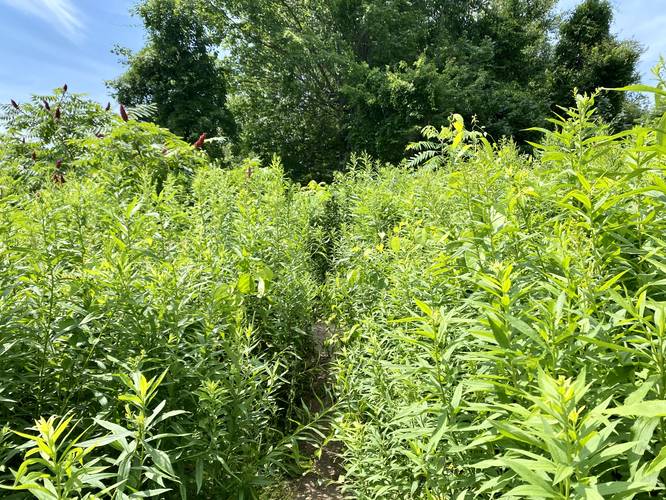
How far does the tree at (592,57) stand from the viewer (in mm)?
23094

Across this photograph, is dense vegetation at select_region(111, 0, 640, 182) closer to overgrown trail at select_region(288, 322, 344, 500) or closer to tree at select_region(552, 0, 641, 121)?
tree at select_region(552, 0, 641, 121)

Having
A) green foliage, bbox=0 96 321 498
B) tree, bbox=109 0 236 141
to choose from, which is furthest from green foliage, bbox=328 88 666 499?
tree, bbox=109 0 236 141

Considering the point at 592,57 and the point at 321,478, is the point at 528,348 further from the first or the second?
the point at 592,57

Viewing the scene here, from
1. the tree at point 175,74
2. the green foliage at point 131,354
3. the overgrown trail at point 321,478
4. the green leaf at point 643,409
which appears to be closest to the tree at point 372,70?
the tree at point 175,74

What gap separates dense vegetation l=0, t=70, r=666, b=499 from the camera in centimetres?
119

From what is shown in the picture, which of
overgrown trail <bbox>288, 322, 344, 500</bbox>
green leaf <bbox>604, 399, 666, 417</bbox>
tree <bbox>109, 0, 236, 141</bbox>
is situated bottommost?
overgrown trail <bbox>288, 322, 344, 500</bbox>

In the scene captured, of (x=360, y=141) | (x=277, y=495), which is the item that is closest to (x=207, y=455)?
(x=277, y=495)

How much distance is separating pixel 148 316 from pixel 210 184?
7.20ft

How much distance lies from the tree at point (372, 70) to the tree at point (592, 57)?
3.52ft

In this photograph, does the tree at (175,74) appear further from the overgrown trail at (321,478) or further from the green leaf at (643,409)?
the green leaf at (643,409)

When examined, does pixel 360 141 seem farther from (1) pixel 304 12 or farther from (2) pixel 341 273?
(2) pixel 341 273

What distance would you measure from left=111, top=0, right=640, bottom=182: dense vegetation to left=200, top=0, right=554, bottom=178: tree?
0.21ft

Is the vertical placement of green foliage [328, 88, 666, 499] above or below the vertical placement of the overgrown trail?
above

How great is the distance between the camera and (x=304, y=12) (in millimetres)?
22578
